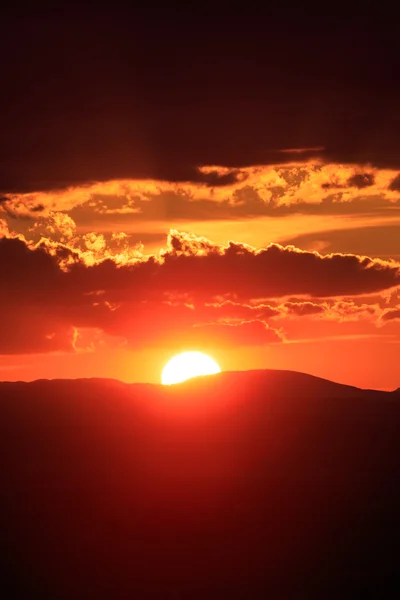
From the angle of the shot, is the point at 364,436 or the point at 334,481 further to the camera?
the point at 364,436

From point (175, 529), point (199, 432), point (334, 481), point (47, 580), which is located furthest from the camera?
point (199, 432)

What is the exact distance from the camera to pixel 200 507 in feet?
396

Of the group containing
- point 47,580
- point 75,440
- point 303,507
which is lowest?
point 47,580

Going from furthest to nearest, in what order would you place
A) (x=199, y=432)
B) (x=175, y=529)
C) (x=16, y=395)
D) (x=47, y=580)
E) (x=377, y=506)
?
(x=16, y=395) < (x=199, y=432) < (x=377, y=506) < (x=175, y=529) < (x=47, y=580)

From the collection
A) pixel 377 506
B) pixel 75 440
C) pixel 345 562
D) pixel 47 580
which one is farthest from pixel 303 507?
pixel 75 440

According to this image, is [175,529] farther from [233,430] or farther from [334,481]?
[233,430]

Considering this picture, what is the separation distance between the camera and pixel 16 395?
19550 centimetres

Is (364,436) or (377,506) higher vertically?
(364,436)

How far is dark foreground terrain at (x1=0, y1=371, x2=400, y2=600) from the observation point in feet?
329

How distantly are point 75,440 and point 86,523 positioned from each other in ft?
126

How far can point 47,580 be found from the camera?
100 m

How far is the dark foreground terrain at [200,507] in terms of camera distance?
10038 centimetres

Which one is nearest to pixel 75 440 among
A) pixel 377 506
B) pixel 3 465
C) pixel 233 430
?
pixel 3 465

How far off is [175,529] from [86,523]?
30.5ft
